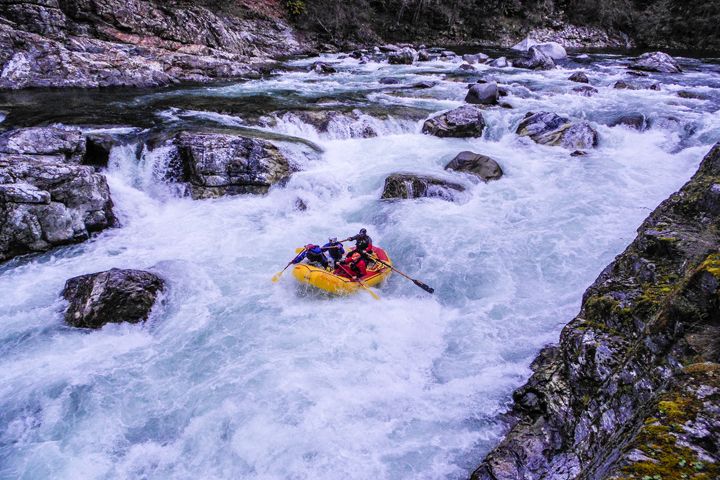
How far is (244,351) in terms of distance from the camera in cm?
569

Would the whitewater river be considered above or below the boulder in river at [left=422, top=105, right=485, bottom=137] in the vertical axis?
below

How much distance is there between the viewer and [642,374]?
2.68m

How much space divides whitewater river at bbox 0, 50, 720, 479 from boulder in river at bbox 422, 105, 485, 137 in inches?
16.7

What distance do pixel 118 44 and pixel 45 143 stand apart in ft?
41.9

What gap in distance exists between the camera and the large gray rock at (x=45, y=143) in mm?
8585

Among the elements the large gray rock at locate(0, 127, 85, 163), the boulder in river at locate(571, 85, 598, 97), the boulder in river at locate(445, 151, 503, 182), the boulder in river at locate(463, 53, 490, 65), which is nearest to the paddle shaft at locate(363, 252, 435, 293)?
the boulder in river at locate(445, 151, 503, 182)

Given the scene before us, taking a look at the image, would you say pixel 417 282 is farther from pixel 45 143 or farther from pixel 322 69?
pixel 322 69

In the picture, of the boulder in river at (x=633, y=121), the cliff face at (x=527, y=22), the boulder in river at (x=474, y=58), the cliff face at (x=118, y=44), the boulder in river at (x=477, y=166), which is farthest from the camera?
the cliff face at (x=527, y=22)

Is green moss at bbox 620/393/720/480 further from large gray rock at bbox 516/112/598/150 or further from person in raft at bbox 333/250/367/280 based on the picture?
large gray rock at bbox 516/112/598/150

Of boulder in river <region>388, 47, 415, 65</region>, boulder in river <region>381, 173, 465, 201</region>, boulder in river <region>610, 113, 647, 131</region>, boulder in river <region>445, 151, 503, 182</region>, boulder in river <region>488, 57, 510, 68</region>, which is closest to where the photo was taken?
boulder in river <region>381, 173, 465, 201</region>

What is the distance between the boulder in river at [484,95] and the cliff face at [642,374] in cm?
1067

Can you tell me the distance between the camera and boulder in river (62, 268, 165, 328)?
6.01m

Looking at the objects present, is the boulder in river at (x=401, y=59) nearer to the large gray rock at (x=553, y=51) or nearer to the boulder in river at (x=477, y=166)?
the large gray rock at (x=553, y=51)

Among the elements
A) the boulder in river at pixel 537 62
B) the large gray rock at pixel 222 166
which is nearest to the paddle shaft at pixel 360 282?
the large gray rock at pixel 222 166
